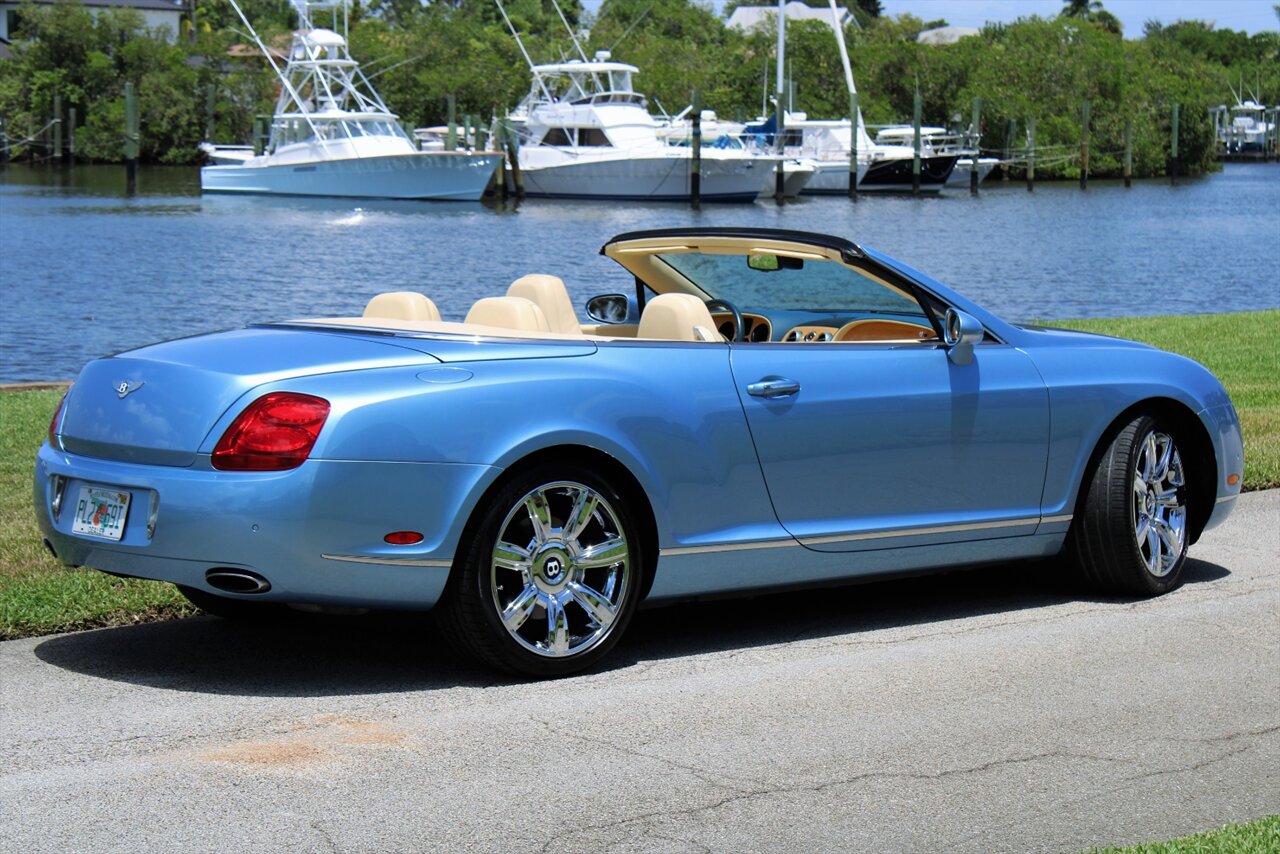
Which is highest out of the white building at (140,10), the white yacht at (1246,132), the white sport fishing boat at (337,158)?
the white building at (140,10)

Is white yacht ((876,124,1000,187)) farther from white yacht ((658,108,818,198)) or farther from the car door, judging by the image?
the car door

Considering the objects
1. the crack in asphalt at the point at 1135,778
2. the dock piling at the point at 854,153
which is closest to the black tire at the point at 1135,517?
the crack in asphalt at the point at 1135,778

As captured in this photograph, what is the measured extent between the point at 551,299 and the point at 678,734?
217cm

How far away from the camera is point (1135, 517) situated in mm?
7113

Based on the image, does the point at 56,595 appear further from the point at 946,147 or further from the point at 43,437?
the point at 946,147

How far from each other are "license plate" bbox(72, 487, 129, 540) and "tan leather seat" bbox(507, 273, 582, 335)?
72.7 inches

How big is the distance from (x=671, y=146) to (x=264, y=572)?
63.0m

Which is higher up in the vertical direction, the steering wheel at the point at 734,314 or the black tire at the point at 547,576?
the steering wheel at the point at 734,314

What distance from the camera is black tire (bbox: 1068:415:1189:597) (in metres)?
7.04

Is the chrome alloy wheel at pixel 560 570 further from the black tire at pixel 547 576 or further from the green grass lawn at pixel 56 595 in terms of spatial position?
the green grass lawn at pixel 56 595

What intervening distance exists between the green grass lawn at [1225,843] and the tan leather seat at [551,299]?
322cm

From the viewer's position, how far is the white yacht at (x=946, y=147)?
8075 cm

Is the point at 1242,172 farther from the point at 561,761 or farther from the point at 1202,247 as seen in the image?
the point at 561,761

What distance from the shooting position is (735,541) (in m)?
6.12
